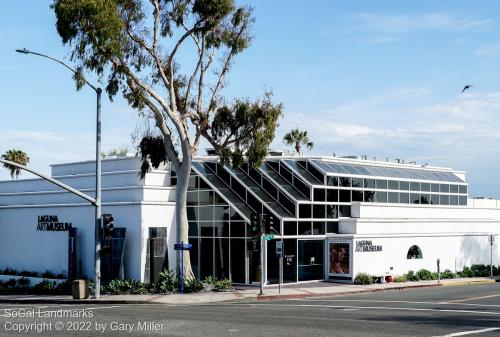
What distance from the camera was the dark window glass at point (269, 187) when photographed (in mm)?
44562

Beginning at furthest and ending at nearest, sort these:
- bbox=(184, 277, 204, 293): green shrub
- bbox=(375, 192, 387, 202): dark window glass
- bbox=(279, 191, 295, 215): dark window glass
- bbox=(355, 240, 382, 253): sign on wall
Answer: bbox=(375, 192, 387, 202): dark window glass < bbox=(279, 191, 295, 215): dark window glass < bbox=(355, 240, 382, 253): sign on wall < bbox=(184, 277, 204, 293): green shrub

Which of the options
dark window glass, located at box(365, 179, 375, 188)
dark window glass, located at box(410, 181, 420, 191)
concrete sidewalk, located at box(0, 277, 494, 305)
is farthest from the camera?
dark window glass, located at box(410, 181, 420, 191)

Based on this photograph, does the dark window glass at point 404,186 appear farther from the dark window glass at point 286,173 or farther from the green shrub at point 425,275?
the dark window glass at point 286,173

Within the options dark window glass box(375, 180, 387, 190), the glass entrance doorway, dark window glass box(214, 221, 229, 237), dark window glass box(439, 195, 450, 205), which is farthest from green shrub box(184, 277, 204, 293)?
dark window glass box(439, 195, 450, 205)

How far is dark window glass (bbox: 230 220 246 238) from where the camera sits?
41.6m

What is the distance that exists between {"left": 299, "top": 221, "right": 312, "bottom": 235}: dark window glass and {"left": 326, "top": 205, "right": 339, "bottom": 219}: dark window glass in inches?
76.2

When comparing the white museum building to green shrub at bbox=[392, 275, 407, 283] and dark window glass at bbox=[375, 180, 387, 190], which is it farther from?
green shrub at bbox=[392, 275, 407, 283]

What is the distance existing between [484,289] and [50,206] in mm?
27798

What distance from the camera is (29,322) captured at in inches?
923

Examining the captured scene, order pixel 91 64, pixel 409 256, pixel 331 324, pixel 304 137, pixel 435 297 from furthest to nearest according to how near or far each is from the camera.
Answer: pixel 304 137, pixel 409 256, pixel 91 64, pixel 435 297, pixel 331 324

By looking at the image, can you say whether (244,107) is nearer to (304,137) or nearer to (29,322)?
(29,322)

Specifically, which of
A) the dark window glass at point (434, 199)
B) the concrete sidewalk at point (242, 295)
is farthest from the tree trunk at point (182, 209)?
Answer: the dark window glass at point (434, 199)

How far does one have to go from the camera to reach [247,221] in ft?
136

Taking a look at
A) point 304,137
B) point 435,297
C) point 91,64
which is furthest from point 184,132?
point 304,137
